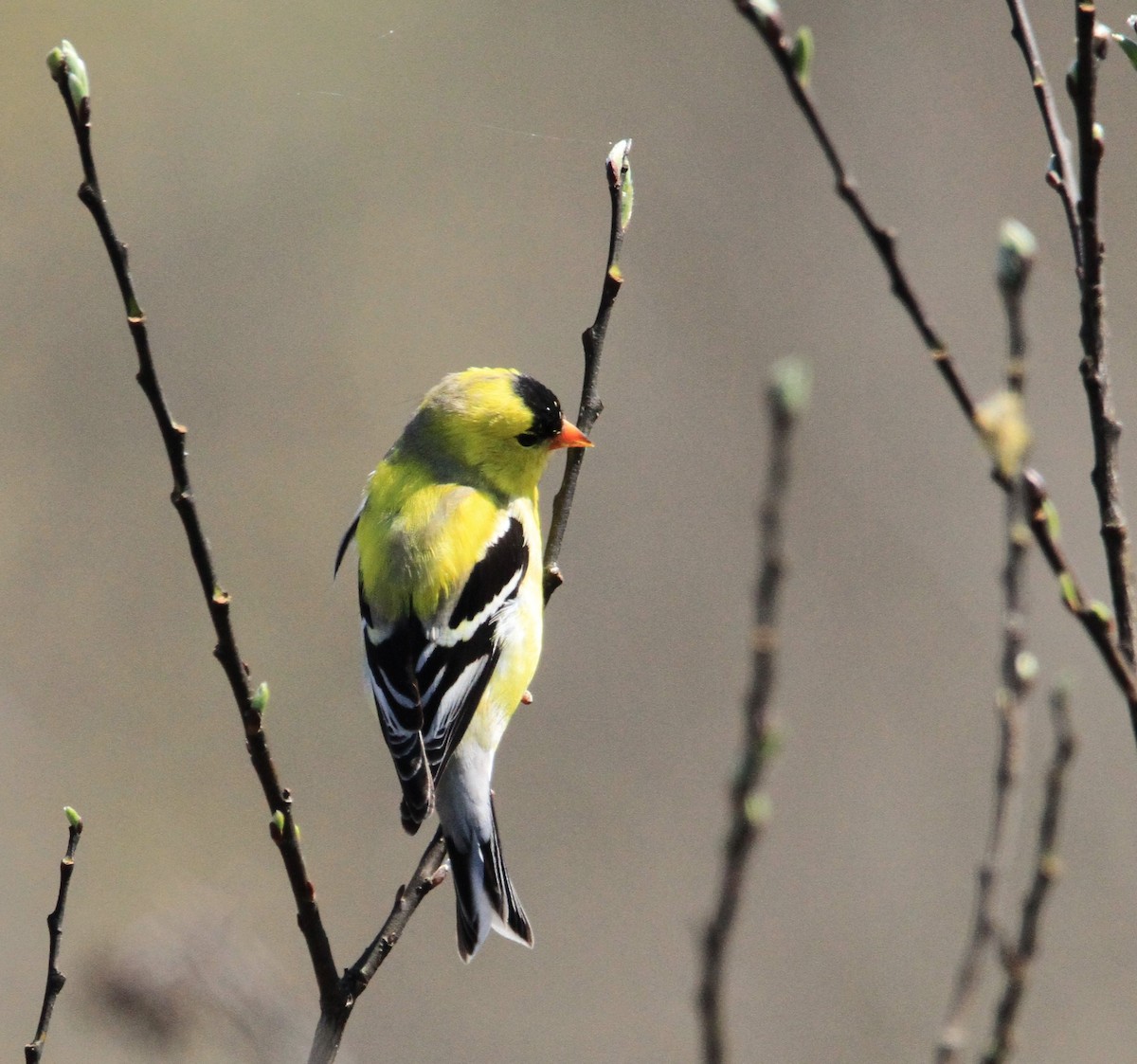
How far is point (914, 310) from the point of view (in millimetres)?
869

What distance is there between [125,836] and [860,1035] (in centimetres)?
250

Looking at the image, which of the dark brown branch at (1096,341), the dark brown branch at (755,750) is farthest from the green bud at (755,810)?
the dark brown branch at (1096,341)

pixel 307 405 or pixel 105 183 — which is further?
pixel 105 183

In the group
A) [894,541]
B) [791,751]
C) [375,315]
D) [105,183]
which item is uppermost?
[105,183]

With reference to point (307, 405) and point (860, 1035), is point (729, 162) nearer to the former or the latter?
point (307, 405)

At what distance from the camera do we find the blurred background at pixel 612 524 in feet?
14.0

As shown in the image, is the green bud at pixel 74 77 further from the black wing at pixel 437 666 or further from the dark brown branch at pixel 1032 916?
the black wing at pixel 437 666

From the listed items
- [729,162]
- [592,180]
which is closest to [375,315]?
[592,180]

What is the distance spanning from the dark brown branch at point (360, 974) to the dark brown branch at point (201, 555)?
0.08 feet

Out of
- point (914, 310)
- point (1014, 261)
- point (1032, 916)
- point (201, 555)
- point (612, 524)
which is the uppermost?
point (612, 524)

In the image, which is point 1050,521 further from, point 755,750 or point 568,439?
point 568,439

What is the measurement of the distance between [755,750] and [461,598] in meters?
1.72

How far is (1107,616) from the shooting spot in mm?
936

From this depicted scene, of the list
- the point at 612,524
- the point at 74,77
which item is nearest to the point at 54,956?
the point at 74,77
